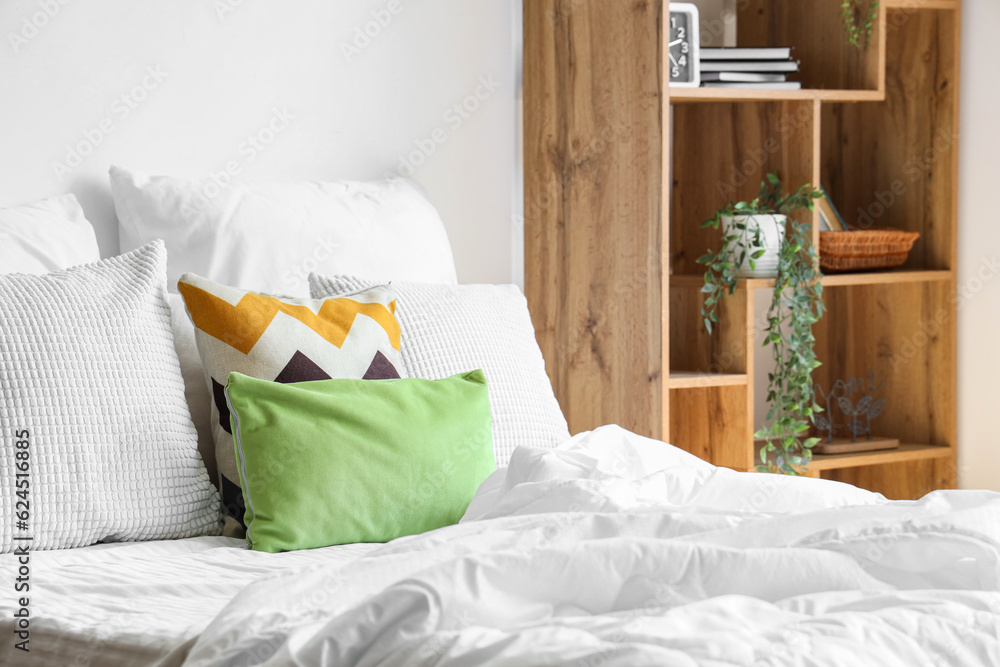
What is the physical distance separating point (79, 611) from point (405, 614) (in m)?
0.45

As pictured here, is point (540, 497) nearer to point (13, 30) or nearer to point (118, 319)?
point (118, 319)

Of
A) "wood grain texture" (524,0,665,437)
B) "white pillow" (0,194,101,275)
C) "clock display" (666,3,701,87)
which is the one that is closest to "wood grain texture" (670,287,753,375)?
"wood grain texture" (524,0,665,437)

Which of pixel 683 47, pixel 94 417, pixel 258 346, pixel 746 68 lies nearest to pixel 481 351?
pixel 258 346

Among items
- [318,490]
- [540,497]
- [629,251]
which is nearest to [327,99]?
[629,251]

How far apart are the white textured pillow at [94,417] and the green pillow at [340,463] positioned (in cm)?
11

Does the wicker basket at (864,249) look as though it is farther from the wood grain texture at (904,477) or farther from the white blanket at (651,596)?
the white blanket at (651,596)

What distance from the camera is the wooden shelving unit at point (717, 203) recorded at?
7.71 ft

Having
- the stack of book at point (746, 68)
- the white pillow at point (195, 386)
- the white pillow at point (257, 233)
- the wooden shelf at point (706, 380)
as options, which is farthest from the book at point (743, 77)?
the white pillow at point (195, 386)

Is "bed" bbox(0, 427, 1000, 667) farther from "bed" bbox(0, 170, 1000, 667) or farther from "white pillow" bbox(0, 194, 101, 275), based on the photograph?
"white pillow" bbox(0, 194, 101, 275)

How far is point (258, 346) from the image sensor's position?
61.7 inches

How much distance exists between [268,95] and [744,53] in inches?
43.5

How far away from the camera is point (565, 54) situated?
249 cm

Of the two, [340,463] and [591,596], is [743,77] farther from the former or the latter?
[591,596]

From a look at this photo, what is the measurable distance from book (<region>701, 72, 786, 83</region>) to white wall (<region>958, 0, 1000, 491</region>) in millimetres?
552
